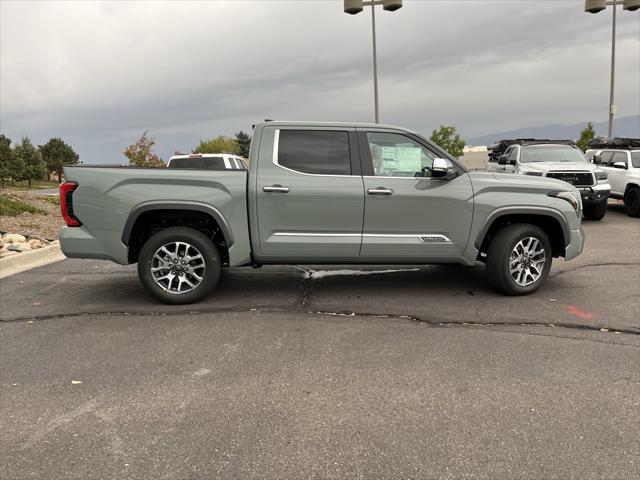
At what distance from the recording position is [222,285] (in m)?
6.32

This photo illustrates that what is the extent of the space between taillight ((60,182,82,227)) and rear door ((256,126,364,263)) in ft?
6.32

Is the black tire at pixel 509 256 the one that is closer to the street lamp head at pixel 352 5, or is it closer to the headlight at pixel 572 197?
the headlight at pixel 572 197

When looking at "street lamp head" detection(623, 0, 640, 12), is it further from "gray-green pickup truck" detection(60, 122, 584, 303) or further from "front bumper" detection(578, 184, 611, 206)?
"gray-green pickup truck" detection(60, 122, 584, 303)

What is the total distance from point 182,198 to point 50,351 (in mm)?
1899

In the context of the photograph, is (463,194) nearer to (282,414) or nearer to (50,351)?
(282,414)

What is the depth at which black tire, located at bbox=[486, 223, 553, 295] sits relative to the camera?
18.3 ft

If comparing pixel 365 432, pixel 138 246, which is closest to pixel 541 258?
pixel 365 432

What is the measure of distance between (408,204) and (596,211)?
9.35 m

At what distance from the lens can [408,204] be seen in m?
5.44

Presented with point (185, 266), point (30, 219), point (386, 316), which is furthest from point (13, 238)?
point (386, 316)

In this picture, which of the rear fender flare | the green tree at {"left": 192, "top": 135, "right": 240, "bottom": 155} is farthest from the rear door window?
the green tree at {"left": 192, "top": 135, "right": 240, "bottom": 155}

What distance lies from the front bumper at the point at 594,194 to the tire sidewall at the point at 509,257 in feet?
24.1

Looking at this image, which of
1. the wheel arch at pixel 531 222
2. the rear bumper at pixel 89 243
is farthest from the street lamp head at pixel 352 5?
the rear bumper at pixel 89 243

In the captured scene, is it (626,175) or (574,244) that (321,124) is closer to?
(574,244)
